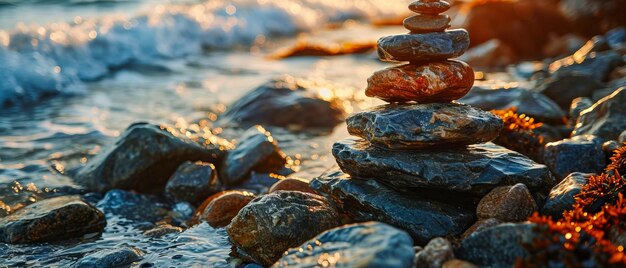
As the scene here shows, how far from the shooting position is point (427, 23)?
6.75m

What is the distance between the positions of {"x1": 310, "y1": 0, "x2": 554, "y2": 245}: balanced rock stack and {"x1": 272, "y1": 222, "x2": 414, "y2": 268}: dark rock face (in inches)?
57.1

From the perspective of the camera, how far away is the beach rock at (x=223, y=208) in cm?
759

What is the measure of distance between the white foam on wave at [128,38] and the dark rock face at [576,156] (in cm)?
1266

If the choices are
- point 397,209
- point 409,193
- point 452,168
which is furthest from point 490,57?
point 397,209

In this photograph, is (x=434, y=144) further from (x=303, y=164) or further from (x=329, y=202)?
(x=303, y=164)

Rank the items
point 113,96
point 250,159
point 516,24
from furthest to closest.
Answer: point 516,24 → point 113,96 → point 250,159

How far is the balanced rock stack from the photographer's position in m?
6.23

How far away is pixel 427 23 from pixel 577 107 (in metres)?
4.84

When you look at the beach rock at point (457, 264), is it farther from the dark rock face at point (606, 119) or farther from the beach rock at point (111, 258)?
the dark rock face at point (606, 119)

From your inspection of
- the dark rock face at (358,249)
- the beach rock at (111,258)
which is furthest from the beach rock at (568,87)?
the beach rock at (111,258)

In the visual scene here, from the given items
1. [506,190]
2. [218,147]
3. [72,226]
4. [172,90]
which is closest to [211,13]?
[172,90]

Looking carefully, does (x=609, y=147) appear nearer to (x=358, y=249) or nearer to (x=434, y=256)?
(x=434, y=256)

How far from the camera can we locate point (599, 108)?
8547mm

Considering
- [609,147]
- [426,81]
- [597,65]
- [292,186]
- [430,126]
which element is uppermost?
[426,81]
